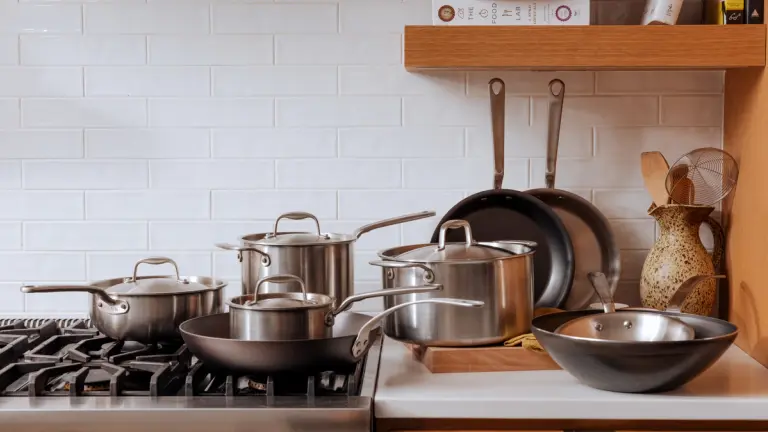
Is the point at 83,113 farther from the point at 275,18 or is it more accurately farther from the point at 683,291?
the point at 683,291

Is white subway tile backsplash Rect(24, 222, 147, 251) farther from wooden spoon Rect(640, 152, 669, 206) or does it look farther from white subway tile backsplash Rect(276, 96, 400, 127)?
wooden spoon Rect(640, 152, 669, 206)

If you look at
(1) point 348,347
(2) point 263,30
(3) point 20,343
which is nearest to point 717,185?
(1) point 348,347

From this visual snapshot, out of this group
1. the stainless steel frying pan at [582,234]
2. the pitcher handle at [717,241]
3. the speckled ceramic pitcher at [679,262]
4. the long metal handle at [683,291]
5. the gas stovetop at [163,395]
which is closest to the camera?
the gas stovetop at [163,395]

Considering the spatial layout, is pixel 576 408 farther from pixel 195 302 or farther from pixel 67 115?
pixel 67 115

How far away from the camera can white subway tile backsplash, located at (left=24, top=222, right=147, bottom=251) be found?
2.25 metres

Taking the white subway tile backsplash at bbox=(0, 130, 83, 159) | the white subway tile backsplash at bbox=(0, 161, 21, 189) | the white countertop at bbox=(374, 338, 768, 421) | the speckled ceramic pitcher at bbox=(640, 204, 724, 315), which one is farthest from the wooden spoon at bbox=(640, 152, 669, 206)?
the white subway tile backsplash at bbox=(0, 161, 21, 189)

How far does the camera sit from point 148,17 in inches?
86.5

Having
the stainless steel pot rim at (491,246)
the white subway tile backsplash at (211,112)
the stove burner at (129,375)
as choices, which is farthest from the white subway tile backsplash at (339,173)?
the stove burner at (129,375)

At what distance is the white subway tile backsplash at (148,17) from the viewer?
2193 mm

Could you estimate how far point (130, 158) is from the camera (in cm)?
223

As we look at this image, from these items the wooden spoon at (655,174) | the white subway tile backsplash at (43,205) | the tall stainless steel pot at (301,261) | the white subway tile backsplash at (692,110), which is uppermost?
the white subway tile backsplash at (692,110)

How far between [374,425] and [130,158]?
107cm

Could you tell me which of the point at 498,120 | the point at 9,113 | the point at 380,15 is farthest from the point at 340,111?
the point at 9,113

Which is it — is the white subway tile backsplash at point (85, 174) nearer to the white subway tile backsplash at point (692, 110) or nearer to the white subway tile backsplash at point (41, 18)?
the white subway tile backsplash at point (41, 18)
